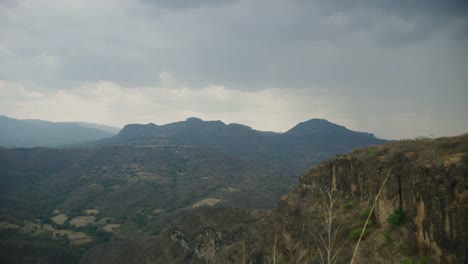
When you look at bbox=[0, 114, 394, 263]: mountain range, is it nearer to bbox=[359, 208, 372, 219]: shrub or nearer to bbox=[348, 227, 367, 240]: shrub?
bbox=[359, 208, 372, 219]: shrub

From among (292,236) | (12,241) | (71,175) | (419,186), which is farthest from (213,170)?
(419,186)

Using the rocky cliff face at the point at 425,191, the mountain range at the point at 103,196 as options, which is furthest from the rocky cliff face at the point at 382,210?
the mountain range at the point at 103,196

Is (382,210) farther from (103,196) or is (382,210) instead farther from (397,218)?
(103,196)

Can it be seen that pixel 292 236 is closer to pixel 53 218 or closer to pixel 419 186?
pixel 419 186

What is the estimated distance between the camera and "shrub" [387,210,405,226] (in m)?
17.6

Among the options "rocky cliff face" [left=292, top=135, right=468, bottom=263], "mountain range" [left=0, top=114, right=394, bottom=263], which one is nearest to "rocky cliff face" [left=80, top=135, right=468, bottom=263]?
"rocky cliff face" [left=292, top=135, right=468, bottom=263]

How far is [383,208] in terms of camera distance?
63.1ft

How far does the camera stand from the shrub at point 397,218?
17.6 meters

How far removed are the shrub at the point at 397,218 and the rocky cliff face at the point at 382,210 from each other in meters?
0.05

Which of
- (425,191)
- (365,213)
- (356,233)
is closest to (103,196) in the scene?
(365,213)

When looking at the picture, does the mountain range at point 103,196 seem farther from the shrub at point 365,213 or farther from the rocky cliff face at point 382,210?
the shrub at point 365,213

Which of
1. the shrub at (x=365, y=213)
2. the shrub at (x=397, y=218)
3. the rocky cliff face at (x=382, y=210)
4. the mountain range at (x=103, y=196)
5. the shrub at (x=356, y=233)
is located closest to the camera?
the rocky cliff face at (x=382, y=210)

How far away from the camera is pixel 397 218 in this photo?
57.7 feet

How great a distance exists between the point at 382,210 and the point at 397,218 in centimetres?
170
